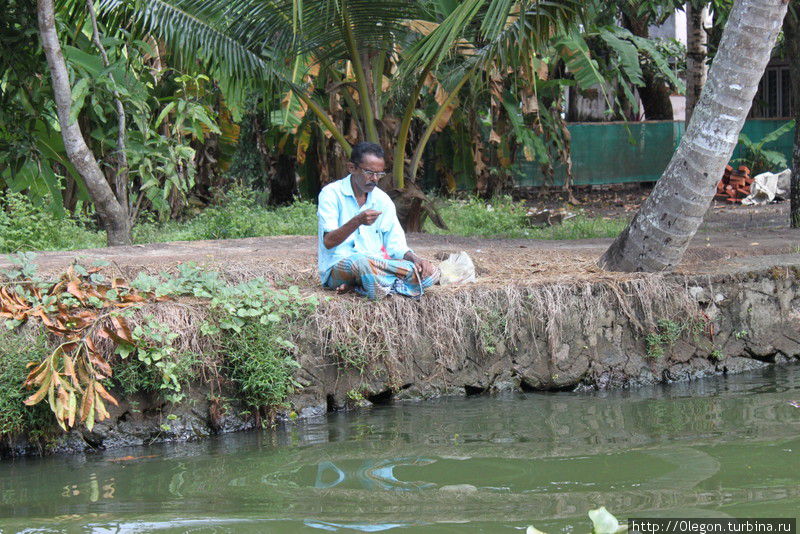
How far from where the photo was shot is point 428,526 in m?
3.55

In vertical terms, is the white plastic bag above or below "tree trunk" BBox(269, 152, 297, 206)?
below

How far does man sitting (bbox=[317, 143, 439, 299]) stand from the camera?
596 centimetres

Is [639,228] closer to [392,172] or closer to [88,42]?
[392,172]

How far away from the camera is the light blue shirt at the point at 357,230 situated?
606 centimetres

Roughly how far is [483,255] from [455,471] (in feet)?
12.1

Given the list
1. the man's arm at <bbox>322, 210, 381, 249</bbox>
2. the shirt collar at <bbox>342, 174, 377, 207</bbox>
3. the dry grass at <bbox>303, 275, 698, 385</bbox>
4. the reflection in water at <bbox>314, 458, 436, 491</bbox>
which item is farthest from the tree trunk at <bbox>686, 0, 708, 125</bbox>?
the reflection in water at <bbox>314, 458, 436, 491</bbox>

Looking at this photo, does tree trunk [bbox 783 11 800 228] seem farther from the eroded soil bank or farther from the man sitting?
the man sitting

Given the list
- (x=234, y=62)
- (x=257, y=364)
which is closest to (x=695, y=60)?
(x=234, y=62)

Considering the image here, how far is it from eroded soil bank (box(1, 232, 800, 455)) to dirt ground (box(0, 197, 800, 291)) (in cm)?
4

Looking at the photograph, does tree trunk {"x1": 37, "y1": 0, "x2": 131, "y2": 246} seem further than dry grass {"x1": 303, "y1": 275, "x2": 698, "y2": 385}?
Yes

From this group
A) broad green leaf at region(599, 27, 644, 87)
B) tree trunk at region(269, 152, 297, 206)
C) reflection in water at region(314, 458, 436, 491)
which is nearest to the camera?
reflection in water at region(314, 458, 436, 491)

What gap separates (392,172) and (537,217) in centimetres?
334

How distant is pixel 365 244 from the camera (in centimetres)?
621

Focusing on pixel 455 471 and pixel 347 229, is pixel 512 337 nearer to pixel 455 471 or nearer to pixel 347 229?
pixel 347 229
